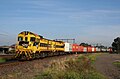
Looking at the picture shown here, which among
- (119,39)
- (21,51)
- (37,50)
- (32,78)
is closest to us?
(32,78)

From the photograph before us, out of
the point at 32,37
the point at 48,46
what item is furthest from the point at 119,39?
the point at 32,37

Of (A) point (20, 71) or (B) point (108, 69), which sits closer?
(A) point (20, 71)

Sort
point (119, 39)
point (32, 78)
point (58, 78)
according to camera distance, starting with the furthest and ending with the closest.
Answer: point (119, 39) → point (32, 78) → point (58, 78)

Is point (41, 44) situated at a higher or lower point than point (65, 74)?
higher

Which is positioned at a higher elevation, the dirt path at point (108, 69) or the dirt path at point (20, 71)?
the dirt path at point (20, 71)

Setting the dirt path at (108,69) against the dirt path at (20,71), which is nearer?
the dirt path at (20,71)

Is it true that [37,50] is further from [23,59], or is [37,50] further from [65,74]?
[65,74]

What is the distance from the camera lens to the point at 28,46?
1174 inches

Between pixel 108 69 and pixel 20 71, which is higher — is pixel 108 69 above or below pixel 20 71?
A: below

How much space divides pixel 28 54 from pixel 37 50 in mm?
2592

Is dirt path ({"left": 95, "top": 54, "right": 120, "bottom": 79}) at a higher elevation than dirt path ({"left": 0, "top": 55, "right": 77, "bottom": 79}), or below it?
below

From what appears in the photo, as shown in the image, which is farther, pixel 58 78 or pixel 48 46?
pixel 48 46

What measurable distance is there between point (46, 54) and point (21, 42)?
10636 mm

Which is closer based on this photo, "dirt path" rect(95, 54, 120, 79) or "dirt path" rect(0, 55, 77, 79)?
"dirt path" rect(0, 55, 77, 79)
